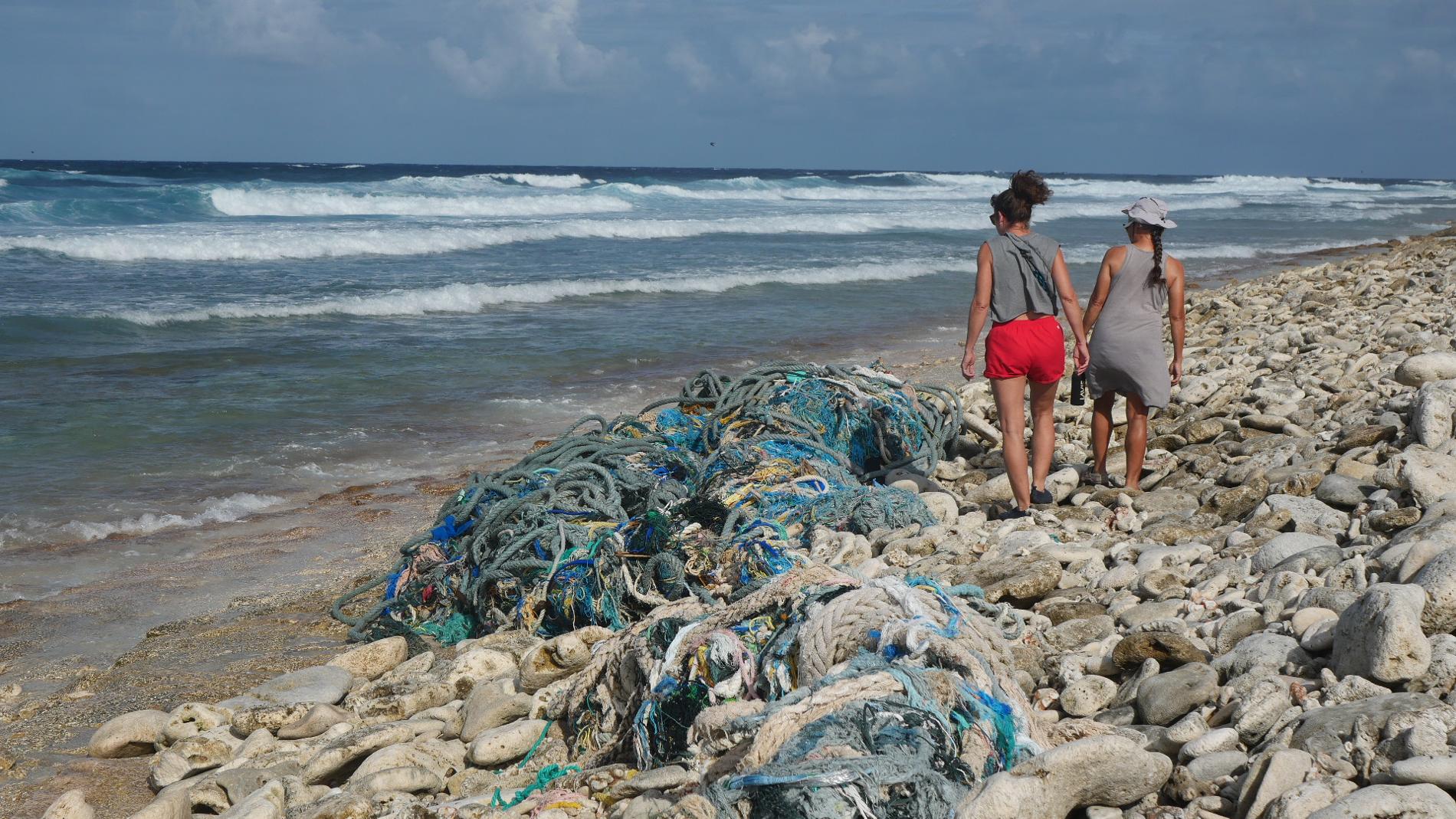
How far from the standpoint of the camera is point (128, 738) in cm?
418

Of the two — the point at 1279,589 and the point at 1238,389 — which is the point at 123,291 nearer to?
the point at 1238,389

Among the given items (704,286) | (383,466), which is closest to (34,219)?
(704,286)

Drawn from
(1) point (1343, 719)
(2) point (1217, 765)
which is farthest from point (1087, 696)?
(1) point (1343, 719)

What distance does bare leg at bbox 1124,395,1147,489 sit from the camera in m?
5.63

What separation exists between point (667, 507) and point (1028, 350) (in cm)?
188

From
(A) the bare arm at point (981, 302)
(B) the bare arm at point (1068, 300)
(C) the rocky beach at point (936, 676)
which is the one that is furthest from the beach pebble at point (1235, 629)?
(A) the bare arm at point (981, 302)

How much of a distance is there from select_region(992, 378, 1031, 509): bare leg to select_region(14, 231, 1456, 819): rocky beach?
0.23 meters

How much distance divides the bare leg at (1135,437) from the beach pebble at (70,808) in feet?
15.4

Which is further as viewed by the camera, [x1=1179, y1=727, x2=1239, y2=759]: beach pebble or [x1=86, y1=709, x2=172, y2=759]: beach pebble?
[x1=86, y1=709, x2=172, y2=759]: beach pebble

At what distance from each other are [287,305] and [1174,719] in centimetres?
1421

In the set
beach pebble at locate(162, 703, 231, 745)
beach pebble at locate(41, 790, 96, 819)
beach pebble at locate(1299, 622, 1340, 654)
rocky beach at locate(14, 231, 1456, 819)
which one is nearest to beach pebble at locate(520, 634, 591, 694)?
rocky beach at locate(14, 231, 1456, 819)

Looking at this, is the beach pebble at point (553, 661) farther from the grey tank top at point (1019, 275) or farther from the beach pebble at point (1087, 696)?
the grey tank top at point (1019, 275)

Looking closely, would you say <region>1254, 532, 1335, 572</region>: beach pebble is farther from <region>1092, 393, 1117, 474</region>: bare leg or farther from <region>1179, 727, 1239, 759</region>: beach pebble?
<region>1092, 393, 1117, 474</region>: bare leg

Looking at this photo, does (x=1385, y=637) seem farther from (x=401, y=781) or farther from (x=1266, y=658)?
(x=401, y=781)
